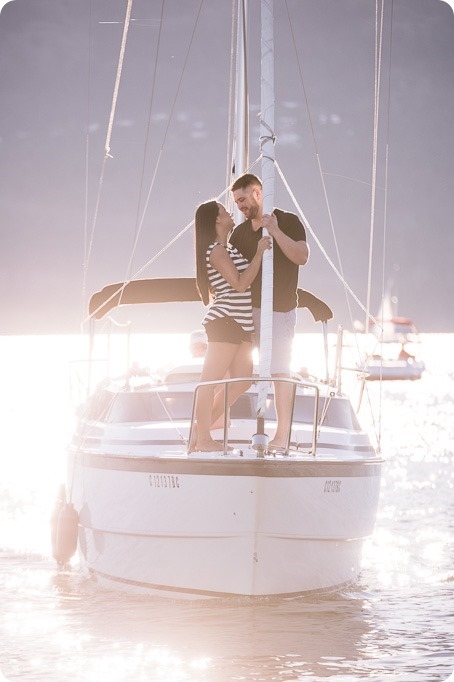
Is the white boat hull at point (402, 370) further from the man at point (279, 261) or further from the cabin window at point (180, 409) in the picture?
the man at point (279, 261)

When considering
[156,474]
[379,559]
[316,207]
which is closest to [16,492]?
[379,559]

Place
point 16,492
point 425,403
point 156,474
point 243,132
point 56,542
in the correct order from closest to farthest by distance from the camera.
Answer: point 156,474, point 56,542, point 243,132, point 16,492, point 425,403

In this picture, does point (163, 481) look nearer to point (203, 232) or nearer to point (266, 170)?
point (203, 232)

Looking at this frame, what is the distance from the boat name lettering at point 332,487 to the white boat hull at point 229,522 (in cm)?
2

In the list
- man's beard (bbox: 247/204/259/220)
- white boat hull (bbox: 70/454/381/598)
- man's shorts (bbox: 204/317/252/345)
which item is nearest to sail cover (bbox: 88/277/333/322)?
white boat hull (bbox: 70/454/381/598)

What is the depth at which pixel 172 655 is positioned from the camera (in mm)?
9344

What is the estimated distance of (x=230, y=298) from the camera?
31.3 ft

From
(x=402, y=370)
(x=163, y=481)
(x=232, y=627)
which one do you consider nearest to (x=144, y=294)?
(x=163, y=481)

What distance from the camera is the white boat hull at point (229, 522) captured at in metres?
9.59

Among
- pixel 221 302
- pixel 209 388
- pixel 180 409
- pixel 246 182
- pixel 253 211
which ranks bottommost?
pixel 180 409

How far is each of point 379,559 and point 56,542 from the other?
4605 millimetres

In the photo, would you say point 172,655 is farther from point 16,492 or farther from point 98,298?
point 16,492

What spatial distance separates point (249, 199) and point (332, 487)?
2.62m

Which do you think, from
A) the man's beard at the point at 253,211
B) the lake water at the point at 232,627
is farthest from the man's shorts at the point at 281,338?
the lake water at the point at 232,627
